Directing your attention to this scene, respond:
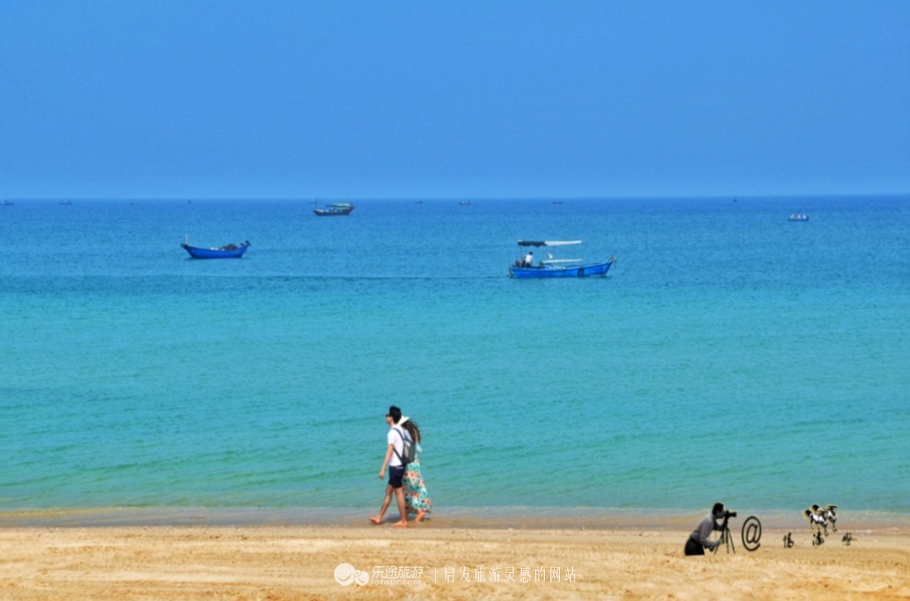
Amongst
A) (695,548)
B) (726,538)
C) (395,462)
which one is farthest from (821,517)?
(395,462)

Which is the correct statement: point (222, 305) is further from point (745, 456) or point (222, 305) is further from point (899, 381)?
point (745, 456)

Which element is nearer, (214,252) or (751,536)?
(751,536)

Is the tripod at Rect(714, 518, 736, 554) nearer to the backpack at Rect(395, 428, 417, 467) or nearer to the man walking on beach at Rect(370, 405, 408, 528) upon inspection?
the backpack at Rect(395, 428, 417, 467)

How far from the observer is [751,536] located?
45.7 ft

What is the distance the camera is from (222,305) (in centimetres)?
4666

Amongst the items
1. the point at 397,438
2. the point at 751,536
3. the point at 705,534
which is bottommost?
the point at 751,536

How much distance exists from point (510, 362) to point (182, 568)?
18.7 meters

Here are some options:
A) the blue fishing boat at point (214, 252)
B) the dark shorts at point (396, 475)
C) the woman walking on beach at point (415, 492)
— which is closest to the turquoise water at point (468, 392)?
the woman walking on beach at point (415, 492)

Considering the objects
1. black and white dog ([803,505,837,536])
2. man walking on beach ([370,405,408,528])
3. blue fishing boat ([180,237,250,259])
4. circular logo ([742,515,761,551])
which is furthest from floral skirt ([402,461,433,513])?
blue fishing boat ([180,237,250,259])

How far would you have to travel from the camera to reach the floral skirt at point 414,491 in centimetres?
1484

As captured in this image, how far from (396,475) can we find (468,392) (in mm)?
11266

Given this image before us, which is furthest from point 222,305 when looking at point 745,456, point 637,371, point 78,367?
point 745,456

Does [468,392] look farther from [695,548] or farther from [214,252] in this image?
[214,252]

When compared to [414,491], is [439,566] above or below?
below
